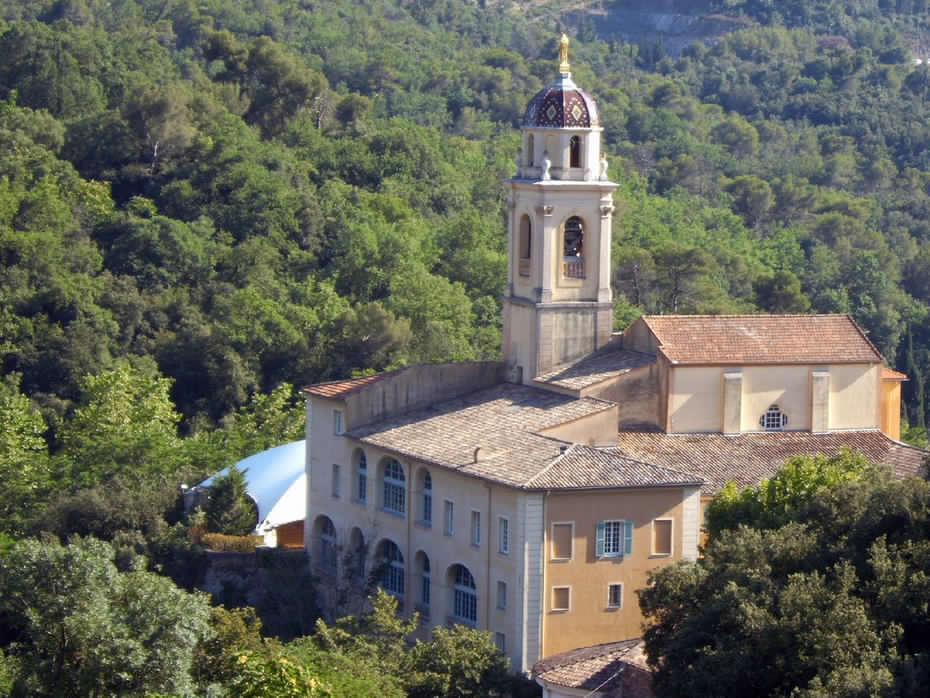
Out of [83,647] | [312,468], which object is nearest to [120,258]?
[312,468]

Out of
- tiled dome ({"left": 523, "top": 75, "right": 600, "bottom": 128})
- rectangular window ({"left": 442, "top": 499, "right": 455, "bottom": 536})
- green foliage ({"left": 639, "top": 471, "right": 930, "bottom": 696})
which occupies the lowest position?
rectangular window ({"left": 442, "top": 499, "right": 455, "bottom": 536})

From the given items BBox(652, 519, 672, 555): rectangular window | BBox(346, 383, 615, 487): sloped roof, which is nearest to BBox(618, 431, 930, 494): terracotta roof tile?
BBox(346, 383, 615, 487): sloped roof

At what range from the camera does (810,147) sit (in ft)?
417

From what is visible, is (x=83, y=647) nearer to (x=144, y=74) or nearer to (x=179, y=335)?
(x=179, y=335)

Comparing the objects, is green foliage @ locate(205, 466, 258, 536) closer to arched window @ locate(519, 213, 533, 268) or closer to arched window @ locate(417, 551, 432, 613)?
arched window @ locate(417, 551, 432, 613)

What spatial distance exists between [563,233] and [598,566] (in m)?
8.55

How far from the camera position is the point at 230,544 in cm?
5519

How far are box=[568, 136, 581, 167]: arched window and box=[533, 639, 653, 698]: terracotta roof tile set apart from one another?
1127 centimetres

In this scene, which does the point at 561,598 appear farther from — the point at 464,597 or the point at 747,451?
the point at 747,451

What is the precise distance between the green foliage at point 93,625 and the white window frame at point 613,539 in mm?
9412

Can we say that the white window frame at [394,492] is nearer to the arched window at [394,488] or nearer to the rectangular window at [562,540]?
the arched window at [394,488]

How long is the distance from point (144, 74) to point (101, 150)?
441 inches

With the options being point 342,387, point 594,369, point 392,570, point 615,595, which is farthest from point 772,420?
point 342,387

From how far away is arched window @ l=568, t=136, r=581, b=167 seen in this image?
5359 centimetres
